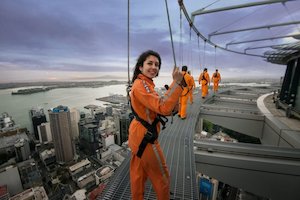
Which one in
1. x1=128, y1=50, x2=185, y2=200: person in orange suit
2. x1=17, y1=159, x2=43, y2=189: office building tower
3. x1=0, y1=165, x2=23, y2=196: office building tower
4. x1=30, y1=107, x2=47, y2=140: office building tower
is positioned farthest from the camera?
x1=30, y1=107, x2=47, y2=140: office building tower

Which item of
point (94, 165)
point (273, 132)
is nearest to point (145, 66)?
point (273, 132)

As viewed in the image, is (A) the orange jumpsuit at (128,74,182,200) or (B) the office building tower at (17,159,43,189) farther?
(B) the office building tower at (17,159,43,189)

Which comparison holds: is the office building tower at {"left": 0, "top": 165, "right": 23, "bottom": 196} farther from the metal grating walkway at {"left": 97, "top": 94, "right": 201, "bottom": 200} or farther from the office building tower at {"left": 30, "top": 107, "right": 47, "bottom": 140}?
the metal grating walkway at {"left": 97, "top": 94, "right": 201, "bottom": 200}

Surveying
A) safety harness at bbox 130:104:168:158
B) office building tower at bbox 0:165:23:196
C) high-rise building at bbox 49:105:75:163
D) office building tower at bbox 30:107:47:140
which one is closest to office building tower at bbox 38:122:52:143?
office building tower at bbox 30:107:47:140

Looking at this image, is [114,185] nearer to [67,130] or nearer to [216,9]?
[216,9]

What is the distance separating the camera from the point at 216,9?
411 centimetres

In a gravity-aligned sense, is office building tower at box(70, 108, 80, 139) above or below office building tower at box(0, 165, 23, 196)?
above

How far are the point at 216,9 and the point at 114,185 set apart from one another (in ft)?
17.5

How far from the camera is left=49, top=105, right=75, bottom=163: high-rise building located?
18.8 m

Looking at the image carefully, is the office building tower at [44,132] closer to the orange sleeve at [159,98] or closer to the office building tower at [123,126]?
the office building tower at [123,126]

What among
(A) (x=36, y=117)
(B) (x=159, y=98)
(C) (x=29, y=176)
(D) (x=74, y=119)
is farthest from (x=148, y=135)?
(A) (x=36, y=117)

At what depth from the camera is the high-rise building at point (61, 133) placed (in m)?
18.8

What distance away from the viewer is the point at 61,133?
19031mm

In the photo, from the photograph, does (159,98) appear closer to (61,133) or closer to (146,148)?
(146,148)
